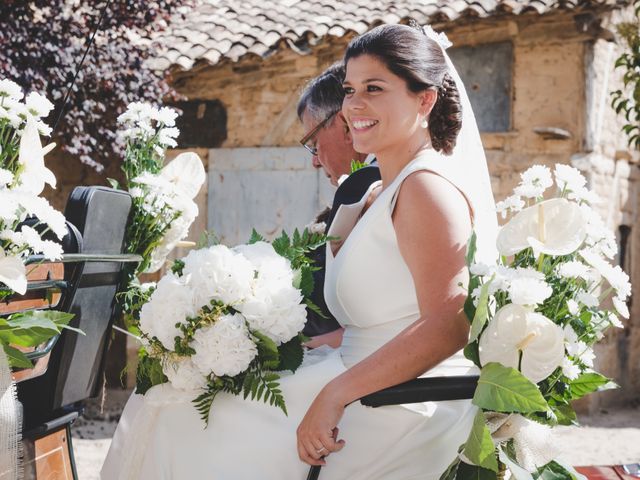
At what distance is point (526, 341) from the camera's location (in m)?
1.87

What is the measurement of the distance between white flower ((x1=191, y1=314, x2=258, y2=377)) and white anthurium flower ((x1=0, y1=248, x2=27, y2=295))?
440 mm

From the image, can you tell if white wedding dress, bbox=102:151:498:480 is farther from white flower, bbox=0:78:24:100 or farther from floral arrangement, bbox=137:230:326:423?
white flower, bbox=0:78:24:100

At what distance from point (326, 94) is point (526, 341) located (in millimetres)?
1742

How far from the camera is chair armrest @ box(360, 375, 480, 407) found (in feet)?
6.40

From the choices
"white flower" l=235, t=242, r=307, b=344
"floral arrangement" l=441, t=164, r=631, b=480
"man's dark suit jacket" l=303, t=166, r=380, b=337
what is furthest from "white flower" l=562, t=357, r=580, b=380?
"man's dark suit jacket" l=303, t=166, r=380, b=337

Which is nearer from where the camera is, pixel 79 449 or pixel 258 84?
pixel 79 449

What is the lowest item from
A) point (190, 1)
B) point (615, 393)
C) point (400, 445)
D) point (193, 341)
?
point (615, 393)

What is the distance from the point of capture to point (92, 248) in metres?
2.22

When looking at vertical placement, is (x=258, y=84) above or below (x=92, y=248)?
above

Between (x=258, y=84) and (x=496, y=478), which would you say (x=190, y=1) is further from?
(x=496, y=478)

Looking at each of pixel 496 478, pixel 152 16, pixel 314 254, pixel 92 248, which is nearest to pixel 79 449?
pixel 152 16

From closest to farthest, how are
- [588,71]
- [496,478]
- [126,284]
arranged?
[496,478], [126,284], [588,71]

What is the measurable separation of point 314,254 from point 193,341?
1039 mm

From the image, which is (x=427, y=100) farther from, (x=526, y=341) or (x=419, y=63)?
(x=526, y=341)
